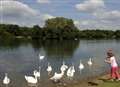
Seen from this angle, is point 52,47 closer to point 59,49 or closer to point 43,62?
point 59,49

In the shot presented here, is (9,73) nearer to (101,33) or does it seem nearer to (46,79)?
(46,79)

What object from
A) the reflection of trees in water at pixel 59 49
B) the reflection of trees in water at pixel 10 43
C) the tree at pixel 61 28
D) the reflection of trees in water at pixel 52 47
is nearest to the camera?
the reflection of trees in water at pixel 59 49

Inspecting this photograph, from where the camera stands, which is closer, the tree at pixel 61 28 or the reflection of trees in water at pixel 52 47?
the reflection of trees in water at pixel 52 47

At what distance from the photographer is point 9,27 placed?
147625mm

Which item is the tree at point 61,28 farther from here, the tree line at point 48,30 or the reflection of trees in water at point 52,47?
the reflection of trees in water at point 52,47

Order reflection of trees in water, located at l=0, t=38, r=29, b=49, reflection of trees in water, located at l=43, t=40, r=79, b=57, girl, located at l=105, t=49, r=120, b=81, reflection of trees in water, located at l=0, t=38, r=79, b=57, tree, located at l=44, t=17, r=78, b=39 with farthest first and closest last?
tree, located at l=44, t=17, r=78, b=39 < reflection of trees in water, located at l=0, t=38, r=29, b=49 < reflection of trees in water, located at l=0, t=38, r=79, b=57 < reflection of trees in water, located at l=43, t=40, r=79, b=57 < girl, located at l=105, t=49, r=120, b=81

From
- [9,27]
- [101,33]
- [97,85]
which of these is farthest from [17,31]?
[97,85]

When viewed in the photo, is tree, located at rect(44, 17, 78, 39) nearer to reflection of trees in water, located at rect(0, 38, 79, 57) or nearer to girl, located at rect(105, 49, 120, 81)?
reflection of trees in water, located at rect(0, 38, 79, 57)

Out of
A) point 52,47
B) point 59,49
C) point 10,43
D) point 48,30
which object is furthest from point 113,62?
point 48,30

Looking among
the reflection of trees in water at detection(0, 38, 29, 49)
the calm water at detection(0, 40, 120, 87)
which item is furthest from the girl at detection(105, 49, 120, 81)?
the reflection of trees in water at detection(0, 38, 29, 49)

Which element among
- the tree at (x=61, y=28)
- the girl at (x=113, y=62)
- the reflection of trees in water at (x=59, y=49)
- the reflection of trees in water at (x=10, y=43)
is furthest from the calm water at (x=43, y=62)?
the tree at (x=61, y=28)

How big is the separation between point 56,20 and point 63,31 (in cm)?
1956

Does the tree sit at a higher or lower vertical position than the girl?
lower

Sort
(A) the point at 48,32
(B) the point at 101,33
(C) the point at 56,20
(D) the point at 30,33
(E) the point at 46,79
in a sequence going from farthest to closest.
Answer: (B) the point at 101,33
(C) the point at 56,20
(D) the point at 30,33
(A) the point at 48,32
(E) the point at 46,79
